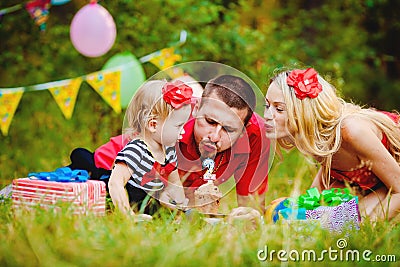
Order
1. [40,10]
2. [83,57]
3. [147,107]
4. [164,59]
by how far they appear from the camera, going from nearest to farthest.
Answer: [147,107] < [40,10] < [164,59] < [83,57]

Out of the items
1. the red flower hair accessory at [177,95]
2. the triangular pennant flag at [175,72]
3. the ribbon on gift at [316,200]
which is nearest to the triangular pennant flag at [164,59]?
the triangular pennant flag at [175,72]

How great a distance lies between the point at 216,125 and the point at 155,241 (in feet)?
2.02

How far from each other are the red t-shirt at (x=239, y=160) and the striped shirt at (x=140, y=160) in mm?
77

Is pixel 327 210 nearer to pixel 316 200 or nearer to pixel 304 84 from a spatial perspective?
pixel 316 200

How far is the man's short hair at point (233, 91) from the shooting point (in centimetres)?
218

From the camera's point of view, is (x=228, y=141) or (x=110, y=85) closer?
(x=228, y=141)

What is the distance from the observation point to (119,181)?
2270 mm

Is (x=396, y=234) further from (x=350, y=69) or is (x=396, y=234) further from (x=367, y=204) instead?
(x=350, y=69)

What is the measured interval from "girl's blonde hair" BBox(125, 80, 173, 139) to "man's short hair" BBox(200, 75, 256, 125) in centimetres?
18

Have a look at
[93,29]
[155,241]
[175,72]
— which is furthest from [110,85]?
[155,241]

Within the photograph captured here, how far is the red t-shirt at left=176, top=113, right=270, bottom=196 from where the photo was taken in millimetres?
2354

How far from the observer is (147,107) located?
232 centimetres

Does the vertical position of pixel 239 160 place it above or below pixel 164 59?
below

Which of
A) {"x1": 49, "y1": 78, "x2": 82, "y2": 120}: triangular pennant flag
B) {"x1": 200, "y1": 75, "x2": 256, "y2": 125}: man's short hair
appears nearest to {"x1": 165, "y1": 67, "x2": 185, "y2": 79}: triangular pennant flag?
{"x1": 200, "y1": 75, "x2": 256, "y2": 125}: man's short hair
